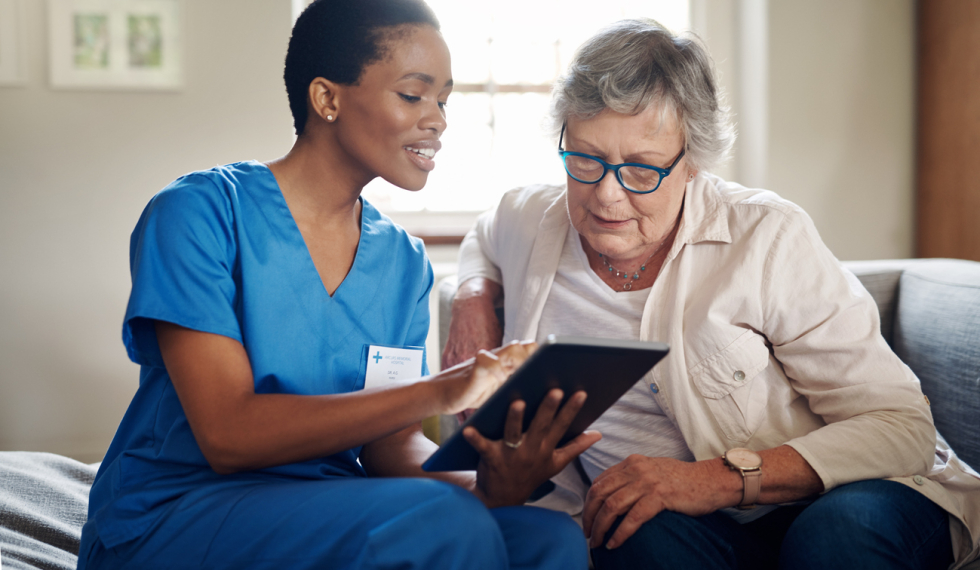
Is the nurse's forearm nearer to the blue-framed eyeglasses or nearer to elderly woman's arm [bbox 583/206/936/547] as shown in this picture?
elderly woman's arm [bbox 583/206/936/547]

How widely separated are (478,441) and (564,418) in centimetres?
11

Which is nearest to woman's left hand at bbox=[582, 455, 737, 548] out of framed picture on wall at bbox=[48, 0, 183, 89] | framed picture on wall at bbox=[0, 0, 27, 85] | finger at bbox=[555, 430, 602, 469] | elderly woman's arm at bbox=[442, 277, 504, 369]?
finger at bbox=[555, 430, 602, 469]

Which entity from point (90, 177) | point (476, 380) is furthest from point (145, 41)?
point (476, 380)

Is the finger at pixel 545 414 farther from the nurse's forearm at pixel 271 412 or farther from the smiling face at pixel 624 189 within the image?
the smiling face at pixel 624 189

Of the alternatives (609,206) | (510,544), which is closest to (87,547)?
(510,544)

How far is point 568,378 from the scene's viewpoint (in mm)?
786

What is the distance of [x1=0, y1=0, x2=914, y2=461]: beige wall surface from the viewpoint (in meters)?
2.72


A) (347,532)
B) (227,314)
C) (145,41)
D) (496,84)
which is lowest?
(347,532)

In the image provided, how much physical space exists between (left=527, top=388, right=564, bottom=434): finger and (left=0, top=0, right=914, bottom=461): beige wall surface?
7.36 ft

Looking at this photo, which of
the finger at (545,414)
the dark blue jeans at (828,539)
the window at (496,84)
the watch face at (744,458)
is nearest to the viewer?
the finger at (545,414)

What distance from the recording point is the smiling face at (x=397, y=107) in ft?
3.53

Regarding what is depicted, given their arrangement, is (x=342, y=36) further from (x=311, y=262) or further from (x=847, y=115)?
(x=847, y=115)

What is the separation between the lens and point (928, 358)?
1.50 m

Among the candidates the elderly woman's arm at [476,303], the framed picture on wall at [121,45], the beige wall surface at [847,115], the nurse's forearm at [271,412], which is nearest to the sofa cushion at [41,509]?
the nurse's forearm at [271,412]
